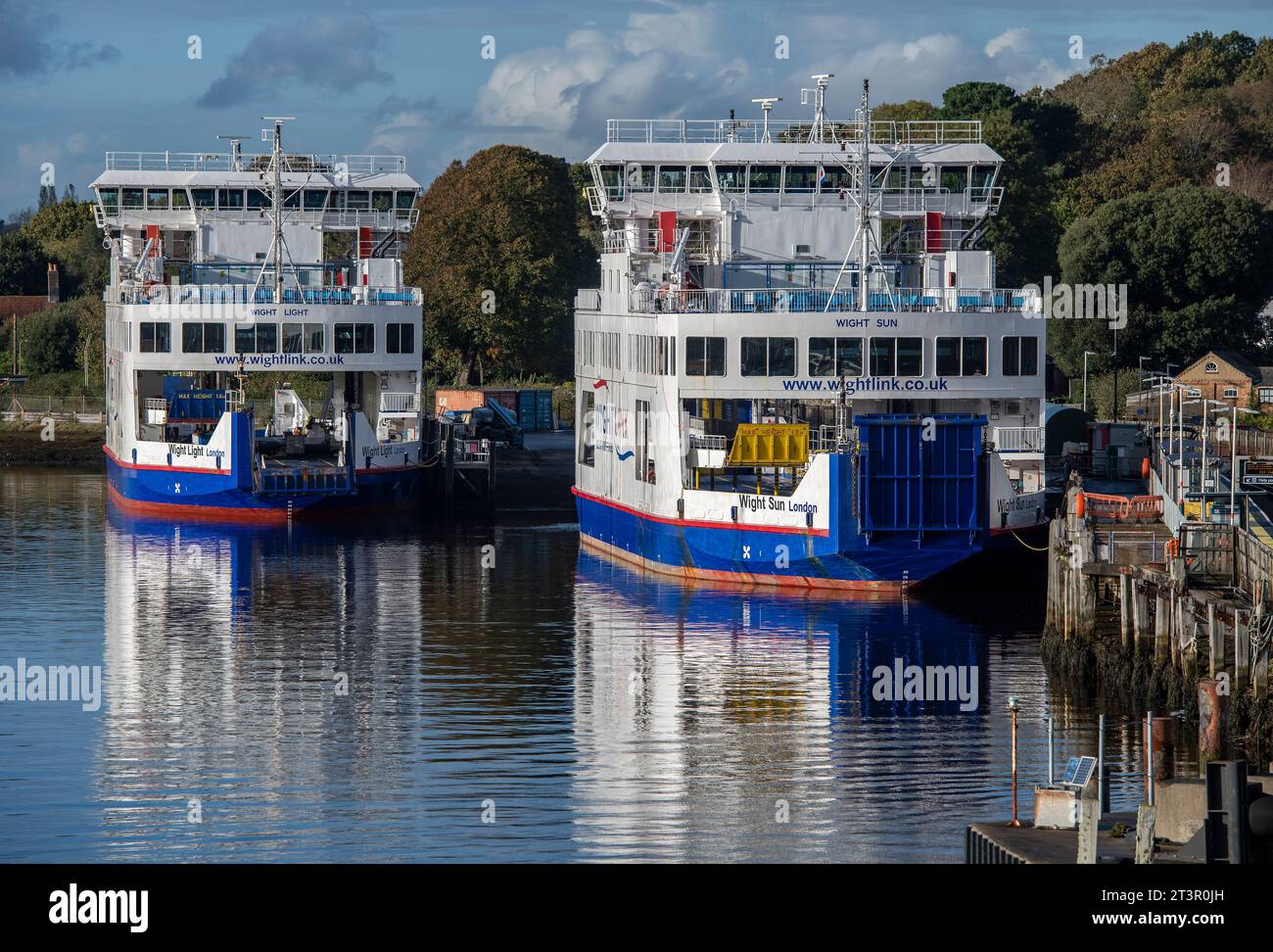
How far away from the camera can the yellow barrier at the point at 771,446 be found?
174 feet

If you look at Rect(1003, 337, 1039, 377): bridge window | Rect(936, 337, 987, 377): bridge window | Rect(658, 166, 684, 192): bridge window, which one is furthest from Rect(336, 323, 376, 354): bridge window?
Rect(1003, 337, 1039, 377): bridge window

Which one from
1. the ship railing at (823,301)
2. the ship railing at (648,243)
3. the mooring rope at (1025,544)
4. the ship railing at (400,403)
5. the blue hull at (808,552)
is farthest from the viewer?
the ship railing at (400,403)

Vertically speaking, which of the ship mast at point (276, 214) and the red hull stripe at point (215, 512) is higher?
the ship mast at point (276, 214)

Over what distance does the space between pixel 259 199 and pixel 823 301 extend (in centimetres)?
Result: 3380

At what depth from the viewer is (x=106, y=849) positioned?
30.4m

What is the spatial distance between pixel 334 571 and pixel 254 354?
51.8 feet

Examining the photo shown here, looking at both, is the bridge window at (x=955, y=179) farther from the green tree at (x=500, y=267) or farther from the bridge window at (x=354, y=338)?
A: the green tree at (x=500, y=267)

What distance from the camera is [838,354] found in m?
53.9

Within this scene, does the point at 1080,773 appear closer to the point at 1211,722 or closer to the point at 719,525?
the point at 1211,722

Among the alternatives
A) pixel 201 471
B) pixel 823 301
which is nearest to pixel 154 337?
pixel 201 471

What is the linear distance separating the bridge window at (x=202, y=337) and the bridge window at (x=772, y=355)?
26832 mm

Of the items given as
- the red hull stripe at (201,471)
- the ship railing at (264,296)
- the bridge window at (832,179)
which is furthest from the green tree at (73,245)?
the bridge window at (832,179)

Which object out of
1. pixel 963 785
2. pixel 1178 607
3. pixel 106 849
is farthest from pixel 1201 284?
pixel 106 849

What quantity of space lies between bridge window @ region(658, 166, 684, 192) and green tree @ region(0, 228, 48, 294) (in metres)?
89.5
